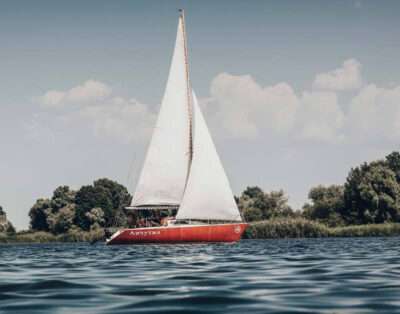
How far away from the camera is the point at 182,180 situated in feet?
173

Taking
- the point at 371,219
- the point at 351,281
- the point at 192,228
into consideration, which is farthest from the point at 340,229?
the point at 351,281

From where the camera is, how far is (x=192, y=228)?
51.4m

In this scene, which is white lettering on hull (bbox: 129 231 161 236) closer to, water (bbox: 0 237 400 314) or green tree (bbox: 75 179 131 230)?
water (bbox: 0 237 400 314)

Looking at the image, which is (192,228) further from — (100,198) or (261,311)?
(100,198)

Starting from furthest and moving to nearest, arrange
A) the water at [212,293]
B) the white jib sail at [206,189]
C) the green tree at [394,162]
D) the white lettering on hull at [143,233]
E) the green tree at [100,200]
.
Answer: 1. the green tree at [100,200]
2. the green tree at [394,162]
3. the white lettering on hull at [143,233]
4. the white jib sail at [206,189]
5. the water at [212,293]

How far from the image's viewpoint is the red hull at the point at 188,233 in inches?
2024

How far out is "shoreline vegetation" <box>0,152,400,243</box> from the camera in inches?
2719

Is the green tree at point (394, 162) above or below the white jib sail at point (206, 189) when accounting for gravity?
above

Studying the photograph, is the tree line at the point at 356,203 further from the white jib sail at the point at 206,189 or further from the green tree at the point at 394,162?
the white jib sail at the point at 206,189

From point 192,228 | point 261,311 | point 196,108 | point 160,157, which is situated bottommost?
point 261,311

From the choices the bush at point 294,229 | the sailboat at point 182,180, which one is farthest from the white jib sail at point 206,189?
the bush at point 294,229

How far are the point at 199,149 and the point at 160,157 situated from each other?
12.3 feet

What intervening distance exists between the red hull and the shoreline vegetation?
2816 mm

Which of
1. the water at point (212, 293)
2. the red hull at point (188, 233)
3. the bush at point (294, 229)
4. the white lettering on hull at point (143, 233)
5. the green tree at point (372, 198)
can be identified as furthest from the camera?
the green tree at point (372, 198)
